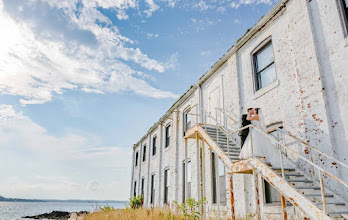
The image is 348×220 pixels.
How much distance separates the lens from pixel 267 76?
9.37 m

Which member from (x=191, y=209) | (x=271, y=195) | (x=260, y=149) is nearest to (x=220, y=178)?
(x=191, y=209)

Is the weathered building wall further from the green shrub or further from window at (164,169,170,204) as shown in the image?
window at (164,169,170,204)

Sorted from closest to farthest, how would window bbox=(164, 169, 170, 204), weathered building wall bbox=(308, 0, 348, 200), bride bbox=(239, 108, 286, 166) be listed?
weathered building wall bbox=(308, 0, 348, 200), bride bbox=(239, 108, 286, 166), window bbox=(164, 169, 170, 204)

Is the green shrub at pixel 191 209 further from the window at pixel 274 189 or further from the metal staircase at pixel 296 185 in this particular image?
the window at pixel 274 189

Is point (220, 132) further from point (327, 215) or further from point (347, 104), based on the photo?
point (327, 215)

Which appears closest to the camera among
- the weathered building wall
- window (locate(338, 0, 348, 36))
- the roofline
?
the weathered building wall

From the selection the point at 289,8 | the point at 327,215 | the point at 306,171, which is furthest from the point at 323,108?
the point at 289,8

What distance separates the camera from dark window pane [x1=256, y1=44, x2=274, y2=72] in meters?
9.39

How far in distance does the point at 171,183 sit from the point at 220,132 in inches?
263

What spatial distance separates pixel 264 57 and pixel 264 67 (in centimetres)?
45

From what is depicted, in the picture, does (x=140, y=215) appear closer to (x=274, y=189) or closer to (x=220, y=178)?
(x=220, y=178)

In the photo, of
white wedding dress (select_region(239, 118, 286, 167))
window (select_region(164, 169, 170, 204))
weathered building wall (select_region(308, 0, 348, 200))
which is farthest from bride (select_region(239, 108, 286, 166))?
window (select_region(164, 169, 170, 204))

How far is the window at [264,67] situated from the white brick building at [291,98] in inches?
1.5

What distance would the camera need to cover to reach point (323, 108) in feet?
22.0
